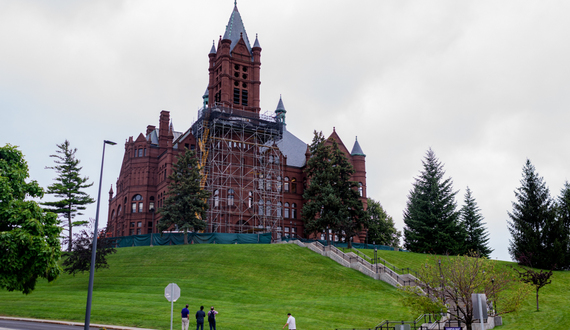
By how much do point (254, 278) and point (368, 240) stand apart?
4066cm

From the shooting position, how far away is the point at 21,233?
918 inches

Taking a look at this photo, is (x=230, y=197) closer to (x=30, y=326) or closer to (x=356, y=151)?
(x=356, y=151)

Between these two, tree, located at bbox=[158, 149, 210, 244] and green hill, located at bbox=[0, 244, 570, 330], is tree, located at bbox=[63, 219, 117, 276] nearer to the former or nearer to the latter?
green hill, located at bbox=[0, 244, 570, 330]

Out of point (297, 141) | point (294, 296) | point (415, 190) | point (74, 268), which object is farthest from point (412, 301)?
point (297, 141)

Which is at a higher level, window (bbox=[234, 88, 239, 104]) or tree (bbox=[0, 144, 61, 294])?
window (bbox=[234, 88, 239, 104])

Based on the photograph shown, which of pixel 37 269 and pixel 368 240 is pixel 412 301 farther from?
pixel 368 240

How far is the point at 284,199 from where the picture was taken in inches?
3049

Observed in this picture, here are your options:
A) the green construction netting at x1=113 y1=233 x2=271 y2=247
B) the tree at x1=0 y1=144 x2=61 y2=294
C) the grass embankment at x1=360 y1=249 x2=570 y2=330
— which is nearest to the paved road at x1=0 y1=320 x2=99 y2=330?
the tree at x1=0 y1=144 x2=61 y2=294

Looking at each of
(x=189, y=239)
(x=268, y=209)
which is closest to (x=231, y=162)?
(x=268, y=209)

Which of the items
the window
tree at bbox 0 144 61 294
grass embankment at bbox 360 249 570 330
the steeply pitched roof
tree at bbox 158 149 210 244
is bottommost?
grass embankment at bbox 360 249 570 330

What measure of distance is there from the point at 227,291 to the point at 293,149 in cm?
5124

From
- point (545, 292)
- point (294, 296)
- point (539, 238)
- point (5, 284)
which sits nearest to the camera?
point (5, 284)

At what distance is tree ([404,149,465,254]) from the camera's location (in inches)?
2485

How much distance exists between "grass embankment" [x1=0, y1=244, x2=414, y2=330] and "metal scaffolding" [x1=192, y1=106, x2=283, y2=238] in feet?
54.5
